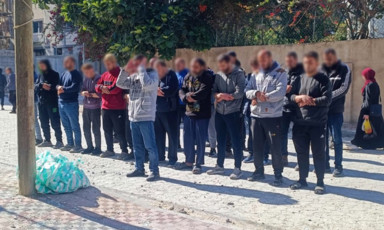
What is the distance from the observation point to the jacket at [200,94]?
23.7 ft

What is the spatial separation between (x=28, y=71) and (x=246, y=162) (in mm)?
4210

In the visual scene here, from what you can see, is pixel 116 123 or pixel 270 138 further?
pixel 116 123

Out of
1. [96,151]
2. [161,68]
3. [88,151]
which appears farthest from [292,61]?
[88,151]

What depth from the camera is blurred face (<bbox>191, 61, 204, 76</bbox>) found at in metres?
7.26

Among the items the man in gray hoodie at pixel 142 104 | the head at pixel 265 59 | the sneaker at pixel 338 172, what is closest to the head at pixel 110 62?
the man in gray hoodie at pixel 142 104

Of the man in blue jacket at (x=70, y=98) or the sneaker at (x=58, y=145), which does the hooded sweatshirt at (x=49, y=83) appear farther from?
the sneaker at (x=58, y=145)

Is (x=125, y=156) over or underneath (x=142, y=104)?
underneath

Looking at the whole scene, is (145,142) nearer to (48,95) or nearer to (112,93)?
(112,93)

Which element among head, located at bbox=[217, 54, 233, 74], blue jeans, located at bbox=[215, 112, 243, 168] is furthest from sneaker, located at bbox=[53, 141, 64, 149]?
head, located at bbox=[217, 54, 233, 74]

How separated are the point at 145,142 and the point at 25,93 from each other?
1.98 m

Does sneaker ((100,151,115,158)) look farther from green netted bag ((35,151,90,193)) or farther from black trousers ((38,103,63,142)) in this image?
green netted bag ((35,151,90,193))

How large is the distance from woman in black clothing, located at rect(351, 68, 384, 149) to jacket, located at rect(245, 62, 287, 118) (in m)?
3.14

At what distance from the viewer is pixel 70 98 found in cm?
909

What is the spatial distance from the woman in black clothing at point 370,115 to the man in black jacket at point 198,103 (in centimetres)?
347
